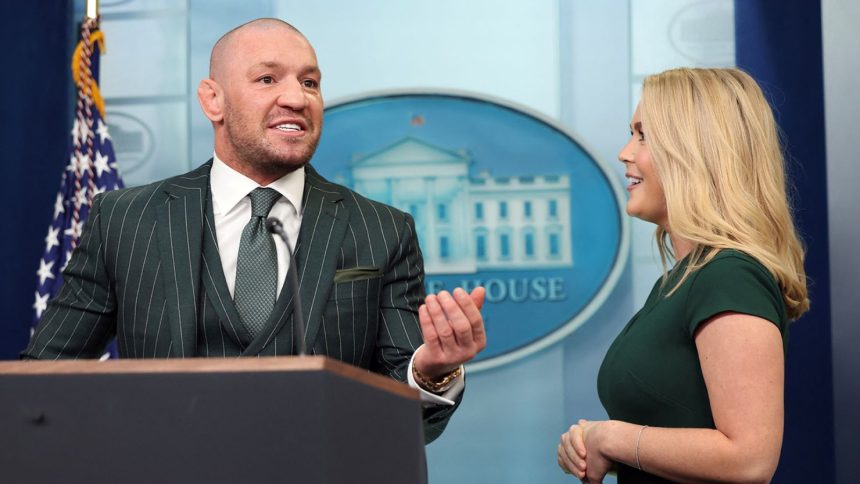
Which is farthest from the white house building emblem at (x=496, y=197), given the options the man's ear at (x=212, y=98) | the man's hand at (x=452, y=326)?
the man's hand at (x=452, y=326)

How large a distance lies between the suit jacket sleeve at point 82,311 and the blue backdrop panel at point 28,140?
1789mm

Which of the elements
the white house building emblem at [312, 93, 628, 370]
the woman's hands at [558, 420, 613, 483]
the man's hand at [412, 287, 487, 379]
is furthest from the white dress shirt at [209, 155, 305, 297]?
the white house building emblem at [312, 93, 628, 370]

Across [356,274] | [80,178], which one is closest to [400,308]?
[356,274]

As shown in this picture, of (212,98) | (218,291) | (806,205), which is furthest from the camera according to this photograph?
(806,205)

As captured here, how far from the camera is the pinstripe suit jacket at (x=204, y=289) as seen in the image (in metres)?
2.02

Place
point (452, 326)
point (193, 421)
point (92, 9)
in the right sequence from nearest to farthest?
point (193, 421) < point (452, 326) < point (92, 9)

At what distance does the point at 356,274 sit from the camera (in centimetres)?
210

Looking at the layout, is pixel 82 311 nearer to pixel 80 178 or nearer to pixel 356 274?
pixel 356 274

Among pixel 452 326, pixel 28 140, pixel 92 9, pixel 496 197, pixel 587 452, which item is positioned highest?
pixel 92 9

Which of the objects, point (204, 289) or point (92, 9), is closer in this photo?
point (204, 289)

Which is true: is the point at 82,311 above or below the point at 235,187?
below

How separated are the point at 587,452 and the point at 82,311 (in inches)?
41.6

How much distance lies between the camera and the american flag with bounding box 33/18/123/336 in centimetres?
350

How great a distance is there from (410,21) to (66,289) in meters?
2.09
